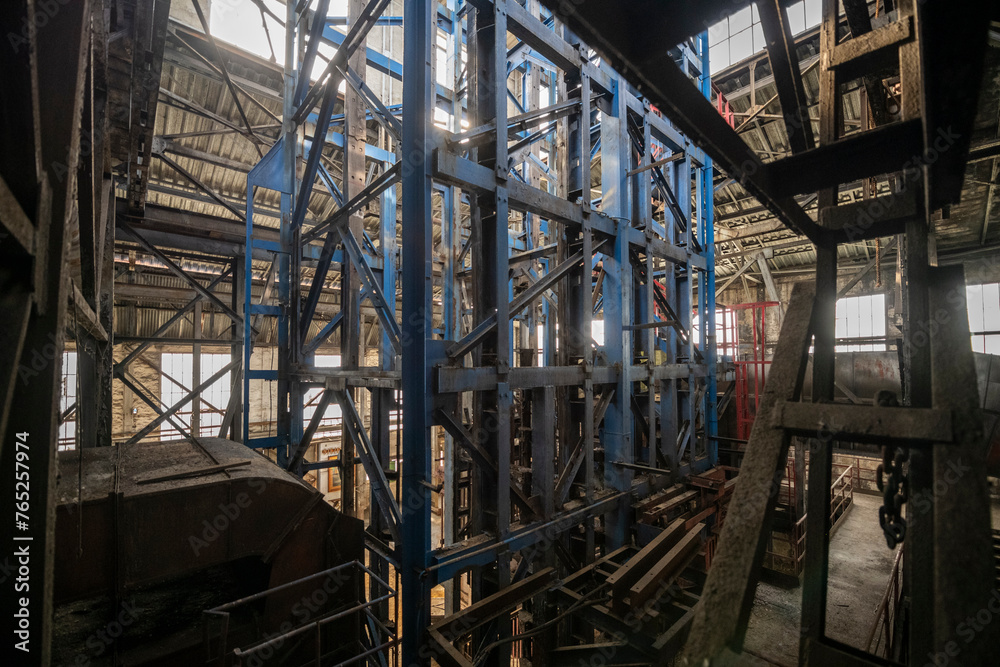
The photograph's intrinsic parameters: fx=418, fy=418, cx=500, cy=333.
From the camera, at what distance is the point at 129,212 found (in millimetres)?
7133

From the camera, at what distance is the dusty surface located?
6.02 metres

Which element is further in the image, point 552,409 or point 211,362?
point 211,362

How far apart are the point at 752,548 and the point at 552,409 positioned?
2934mm

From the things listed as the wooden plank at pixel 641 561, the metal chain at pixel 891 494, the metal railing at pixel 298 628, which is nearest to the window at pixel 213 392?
the metal railing at pixel 298 628

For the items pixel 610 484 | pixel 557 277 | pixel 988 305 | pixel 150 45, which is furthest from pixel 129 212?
pixel 988 305

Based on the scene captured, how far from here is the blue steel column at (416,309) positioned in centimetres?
340

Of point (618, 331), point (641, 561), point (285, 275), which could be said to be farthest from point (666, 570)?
point (285, 275)

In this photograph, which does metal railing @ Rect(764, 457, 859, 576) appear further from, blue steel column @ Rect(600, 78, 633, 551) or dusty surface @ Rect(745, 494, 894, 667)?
blue steel column @ Rect(600, 78, 633, 551)

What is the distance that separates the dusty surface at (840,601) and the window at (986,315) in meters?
12.2

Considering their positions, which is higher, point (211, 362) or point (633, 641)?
point (211, 362)

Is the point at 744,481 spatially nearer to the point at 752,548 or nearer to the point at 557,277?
the point at 752,548

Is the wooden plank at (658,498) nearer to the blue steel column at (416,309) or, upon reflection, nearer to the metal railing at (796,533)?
the metal railing at (796,533)

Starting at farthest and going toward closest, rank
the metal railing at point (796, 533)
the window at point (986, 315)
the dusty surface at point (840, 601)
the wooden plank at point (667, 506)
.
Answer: the window at point (986, 315) < the metal railing at point (796, 533) < the dusty surface at point (840, 601) < the wooden plank at point (667, 506)

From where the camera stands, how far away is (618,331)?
18.0 ft
